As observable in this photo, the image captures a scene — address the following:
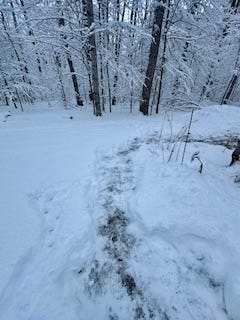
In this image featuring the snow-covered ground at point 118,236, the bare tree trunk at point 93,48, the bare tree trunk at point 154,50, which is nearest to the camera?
the snow-covered ground at point 118,236

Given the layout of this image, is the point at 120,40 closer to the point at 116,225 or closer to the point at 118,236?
the point at 116,225

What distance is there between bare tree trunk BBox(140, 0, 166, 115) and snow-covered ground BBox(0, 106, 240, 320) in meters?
4.07

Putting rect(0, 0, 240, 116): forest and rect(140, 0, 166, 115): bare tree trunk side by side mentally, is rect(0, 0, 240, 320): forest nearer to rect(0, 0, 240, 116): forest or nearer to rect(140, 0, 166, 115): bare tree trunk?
rect(0, 0, 240, 116): forest

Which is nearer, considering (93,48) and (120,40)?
(93,48)

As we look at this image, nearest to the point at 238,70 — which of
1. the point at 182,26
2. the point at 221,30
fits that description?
the point at 221,30

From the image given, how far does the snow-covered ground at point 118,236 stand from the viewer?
5.81 feet

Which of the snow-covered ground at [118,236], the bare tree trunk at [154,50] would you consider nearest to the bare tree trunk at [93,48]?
the bare tree trunk at [154,50]

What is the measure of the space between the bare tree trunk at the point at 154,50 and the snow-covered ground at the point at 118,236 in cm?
407

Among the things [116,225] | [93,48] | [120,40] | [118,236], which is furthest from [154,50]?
[118,236]

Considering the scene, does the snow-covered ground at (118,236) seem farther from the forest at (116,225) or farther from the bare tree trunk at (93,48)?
the bare tree trunk at (93,48)

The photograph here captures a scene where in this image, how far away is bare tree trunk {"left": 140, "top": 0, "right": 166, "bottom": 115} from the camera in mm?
6359

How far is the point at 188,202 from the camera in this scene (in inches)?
103

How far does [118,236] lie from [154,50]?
22.1 ft

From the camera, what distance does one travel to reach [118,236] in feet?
7.89
